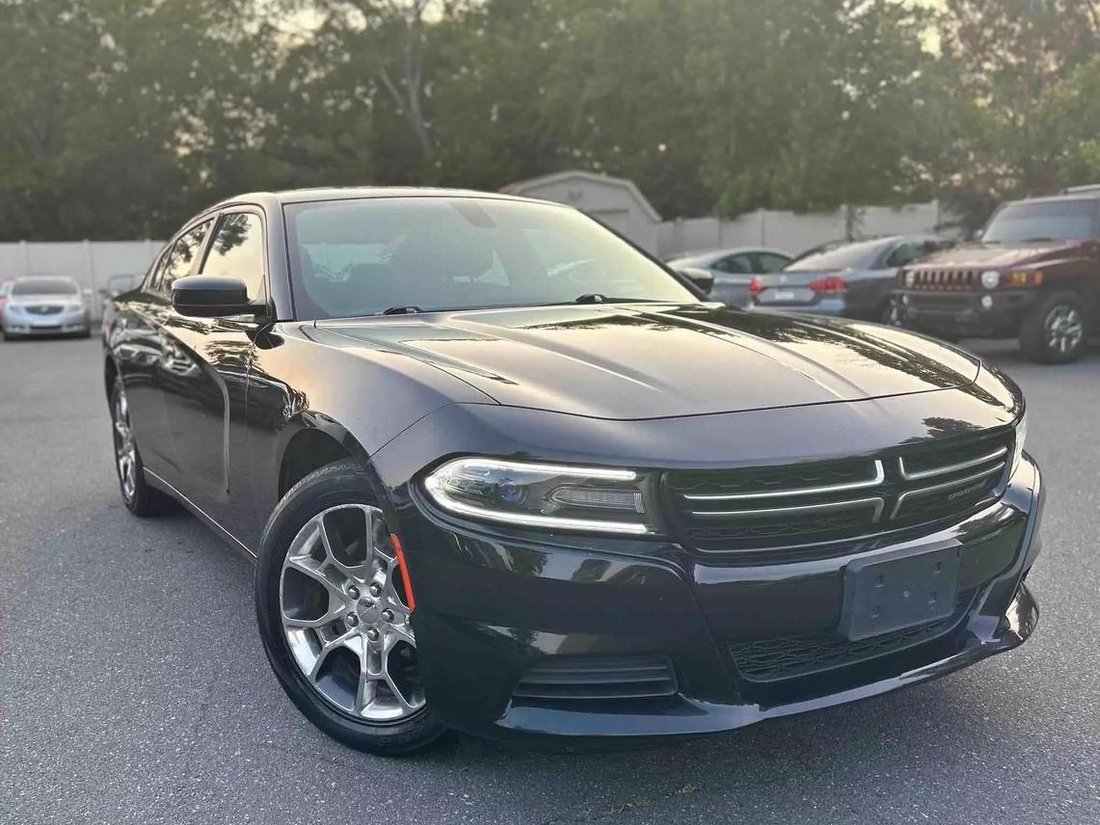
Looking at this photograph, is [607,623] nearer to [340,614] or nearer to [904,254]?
[340,614]

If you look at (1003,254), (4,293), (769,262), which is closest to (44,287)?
(4,293)

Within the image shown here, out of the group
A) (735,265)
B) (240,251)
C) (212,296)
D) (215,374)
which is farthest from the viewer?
(735,265)

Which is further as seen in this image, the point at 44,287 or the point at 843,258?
the point at 44,287

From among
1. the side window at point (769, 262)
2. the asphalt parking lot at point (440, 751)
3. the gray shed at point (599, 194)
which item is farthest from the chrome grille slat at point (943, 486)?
the gray shed at point (599, 194)

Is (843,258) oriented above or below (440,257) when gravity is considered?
below

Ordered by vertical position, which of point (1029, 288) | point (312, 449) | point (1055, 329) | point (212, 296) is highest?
point (212, 296)

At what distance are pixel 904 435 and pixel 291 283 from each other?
2.04m

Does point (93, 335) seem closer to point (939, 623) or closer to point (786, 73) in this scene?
point (786, 73)

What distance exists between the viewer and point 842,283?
1217cm

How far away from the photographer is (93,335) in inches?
865

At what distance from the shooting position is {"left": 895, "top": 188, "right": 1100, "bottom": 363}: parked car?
10414 mm

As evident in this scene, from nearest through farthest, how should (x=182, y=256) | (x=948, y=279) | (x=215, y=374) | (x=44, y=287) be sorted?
1. (x=215, y=374)
2. (x=182, y=256)
3. (x=948, y=279)
4. (x=44, y=287)

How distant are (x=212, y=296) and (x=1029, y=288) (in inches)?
364

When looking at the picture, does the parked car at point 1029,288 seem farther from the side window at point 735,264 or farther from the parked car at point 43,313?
the parked car at point 43,313
